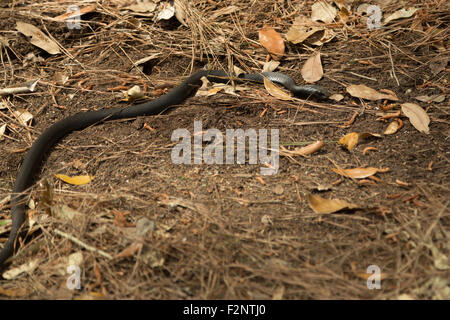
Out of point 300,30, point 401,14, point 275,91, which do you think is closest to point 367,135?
point 275,91

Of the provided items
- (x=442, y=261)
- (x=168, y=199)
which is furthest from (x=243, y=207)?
(x=442, y=261)

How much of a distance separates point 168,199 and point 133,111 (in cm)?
106

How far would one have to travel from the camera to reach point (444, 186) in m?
2.37

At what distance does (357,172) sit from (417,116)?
0.75 meters

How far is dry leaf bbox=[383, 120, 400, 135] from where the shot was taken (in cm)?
280

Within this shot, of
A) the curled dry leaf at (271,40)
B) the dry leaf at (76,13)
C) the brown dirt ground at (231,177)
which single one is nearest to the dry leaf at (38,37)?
the brown dirt ground at (231,177)

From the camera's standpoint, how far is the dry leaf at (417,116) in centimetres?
279

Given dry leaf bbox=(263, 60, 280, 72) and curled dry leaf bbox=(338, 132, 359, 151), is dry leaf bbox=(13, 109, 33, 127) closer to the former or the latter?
dry leaf bbox=(263, 60, 280, 72)

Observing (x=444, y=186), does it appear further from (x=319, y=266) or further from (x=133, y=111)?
(x=133, y=111)

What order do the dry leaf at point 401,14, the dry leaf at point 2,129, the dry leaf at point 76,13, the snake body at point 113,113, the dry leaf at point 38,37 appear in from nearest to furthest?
1. the snake body at point 113,113
2. the dry leaf at point 2,129
3. the dry leaf at point 401,14
4. the dry leaf at point 38,37
5. the dry leaf at point 76,13

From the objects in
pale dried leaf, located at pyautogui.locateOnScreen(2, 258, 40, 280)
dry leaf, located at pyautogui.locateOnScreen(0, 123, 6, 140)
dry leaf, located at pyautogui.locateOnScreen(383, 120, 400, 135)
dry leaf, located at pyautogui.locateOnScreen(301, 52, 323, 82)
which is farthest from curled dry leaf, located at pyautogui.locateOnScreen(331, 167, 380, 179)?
dry leaf, located at pyautogui.locateOnScreen(0, 123, 6, 140)

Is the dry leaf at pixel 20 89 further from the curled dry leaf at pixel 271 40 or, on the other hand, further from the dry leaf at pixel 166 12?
the curled dry leaf at pixel 271 40

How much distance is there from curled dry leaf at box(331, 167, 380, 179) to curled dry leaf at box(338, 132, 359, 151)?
0.23 m

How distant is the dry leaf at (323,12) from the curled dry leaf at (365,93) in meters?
0.86
